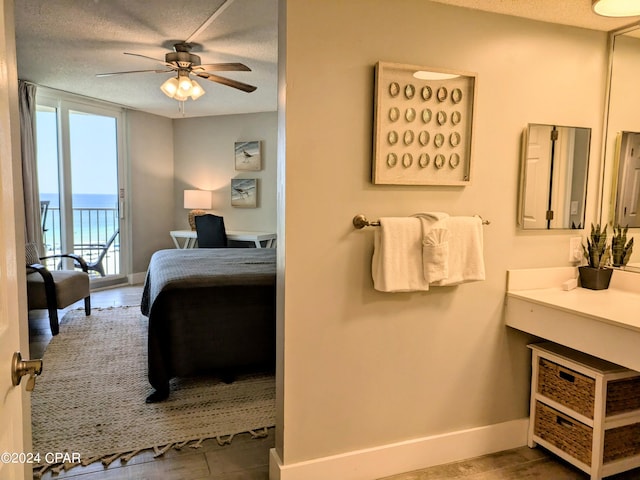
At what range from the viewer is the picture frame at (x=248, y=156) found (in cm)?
600

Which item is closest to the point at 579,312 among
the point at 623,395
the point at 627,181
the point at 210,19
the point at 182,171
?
the point at 623,395

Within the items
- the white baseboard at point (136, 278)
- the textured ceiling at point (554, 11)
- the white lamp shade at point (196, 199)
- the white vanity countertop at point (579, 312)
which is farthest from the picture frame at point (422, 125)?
the white baseboard at point (136, 278)

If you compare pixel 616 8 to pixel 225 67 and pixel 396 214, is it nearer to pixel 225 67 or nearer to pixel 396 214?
pixel 396 214

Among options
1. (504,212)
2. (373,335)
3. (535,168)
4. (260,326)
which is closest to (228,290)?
(260,326)

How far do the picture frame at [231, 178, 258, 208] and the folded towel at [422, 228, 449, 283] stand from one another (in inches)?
176

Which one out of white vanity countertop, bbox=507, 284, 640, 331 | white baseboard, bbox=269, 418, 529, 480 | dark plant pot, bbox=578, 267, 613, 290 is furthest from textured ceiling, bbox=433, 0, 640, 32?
white baseboard, bbox=269, 418, 529, 480

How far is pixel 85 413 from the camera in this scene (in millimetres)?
2506

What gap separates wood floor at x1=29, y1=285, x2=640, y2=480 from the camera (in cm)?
198

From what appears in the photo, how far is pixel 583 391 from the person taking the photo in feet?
6.37

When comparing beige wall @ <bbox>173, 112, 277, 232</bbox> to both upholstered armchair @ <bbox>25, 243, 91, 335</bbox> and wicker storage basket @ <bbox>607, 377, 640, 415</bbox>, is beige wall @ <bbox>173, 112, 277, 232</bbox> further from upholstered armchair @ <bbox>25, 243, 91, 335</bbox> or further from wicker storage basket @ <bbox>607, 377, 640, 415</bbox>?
wicker storage basket @ <bbox>607, 377, 640, 415</bbox>

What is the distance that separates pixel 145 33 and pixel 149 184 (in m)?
3.26

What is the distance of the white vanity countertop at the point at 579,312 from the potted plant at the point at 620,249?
0.20 feet

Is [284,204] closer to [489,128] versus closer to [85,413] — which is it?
[489,128]

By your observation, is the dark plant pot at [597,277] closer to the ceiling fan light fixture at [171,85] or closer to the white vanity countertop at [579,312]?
the white vanity countertop at [579,312]
